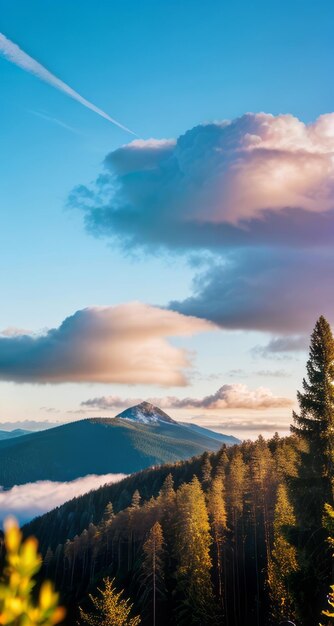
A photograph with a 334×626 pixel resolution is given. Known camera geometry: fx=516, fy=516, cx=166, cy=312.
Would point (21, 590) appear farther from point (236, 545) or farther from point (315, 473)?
point (236, 545)

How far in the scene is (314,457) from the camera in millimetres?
31656

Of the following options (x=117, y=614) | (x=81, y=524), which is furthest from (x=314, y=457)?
(x=81, y=524)

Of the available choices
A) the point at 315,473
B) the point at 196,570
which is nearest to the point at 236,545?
the point at 196,570

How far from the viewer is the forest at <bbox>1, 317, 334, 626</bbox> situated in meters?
30.6

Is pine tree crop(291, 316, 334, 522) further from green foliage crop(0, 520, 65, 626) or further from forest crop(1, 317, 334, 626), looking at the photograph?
green foliage crop(0, 520, 65, 626)

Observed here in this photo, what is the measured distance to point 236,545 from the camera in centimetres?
7819

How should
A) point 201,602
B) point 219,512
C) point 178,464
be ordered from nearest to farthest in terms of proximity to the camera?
point 201,602, point 219,512, point 178,464

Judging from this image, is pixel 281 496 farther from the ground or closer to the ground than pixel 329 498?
closer to the ground

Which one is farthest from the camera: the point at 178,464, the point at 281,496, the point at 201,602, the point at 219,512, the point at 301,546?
the point at 178,464

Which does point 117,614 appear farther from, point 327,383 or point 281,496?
point 327,383

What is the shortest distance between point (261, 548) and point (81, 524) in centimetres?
13538

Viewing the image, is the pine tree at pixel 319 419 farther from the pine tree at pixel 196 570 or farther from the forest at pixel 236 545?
the pine tree at pixel 196 570

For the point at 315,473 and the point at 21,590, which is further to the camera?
the point at 315,473

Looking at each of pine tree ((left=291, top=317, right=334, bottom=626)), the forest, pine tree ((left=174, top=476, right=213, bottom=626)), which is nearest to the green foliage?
the forest
